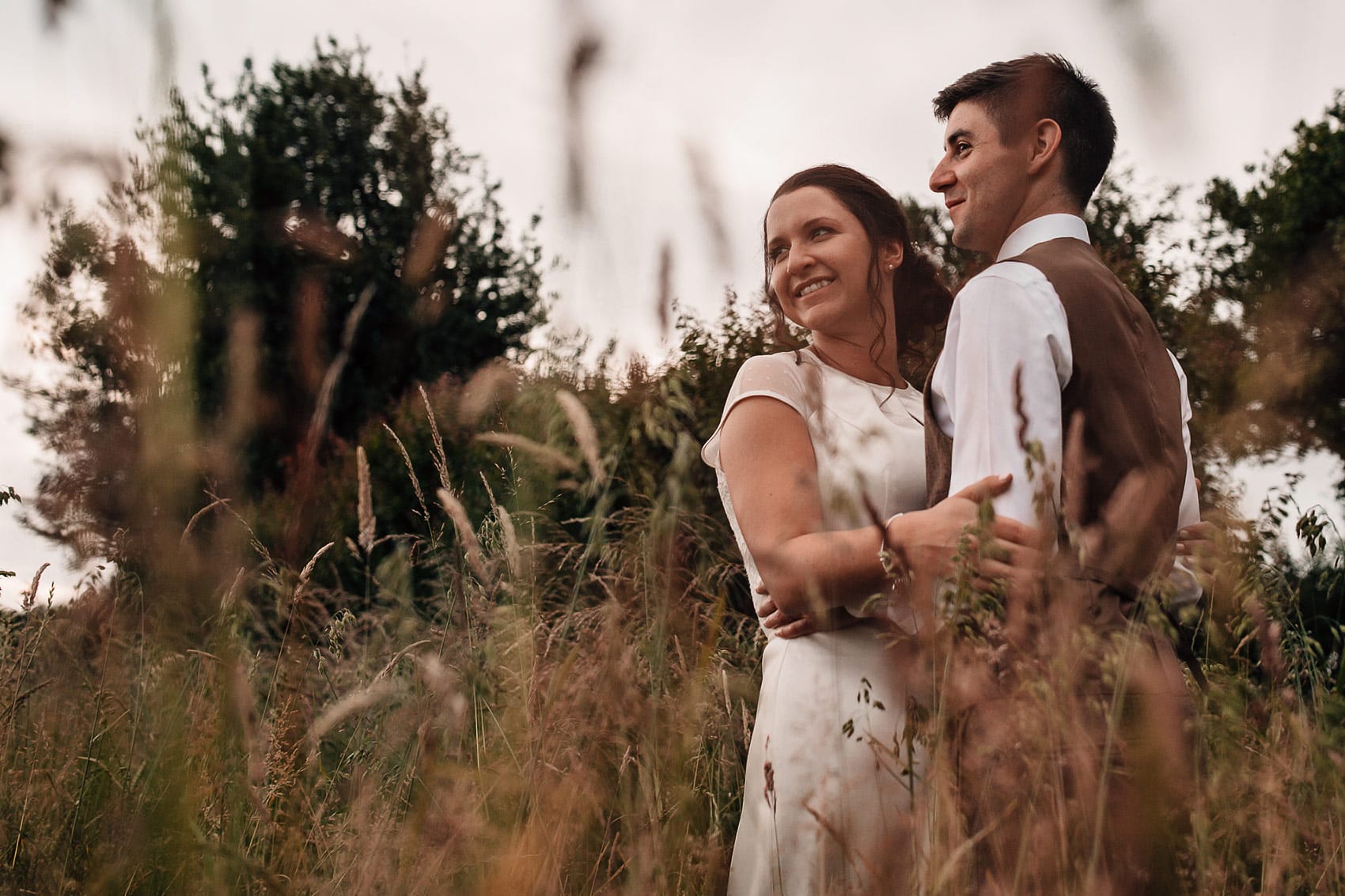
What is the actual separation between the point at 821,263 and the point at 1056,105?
648mm

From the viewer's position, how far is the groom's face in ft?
5.91

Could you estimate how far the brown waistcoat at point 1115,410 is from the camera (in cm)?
138

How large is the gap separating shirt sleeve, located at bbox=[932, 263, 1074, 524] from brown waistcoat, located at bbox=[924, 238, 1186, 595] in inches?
0.9

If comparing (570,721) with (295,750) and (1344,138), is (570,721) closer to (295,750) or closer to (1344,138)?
(295,750)

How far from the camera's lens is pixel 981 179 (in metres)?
1.81

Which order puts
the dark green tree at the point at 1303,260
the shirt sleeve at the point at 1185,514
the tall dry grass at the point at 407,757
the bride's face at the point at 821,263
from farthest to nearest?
the dark green tree at the point at 1303,260
the bride's face at the point at 821,263
the shirt sleeve at the point at 1185,514
the tall dry grass at the point at 407,757

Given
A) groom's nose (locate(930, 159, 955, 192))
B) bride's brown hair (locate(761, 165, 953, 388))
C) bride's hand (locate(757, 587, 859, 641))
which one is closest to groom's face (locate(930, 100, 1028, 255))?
groom's nose (locate(930, 159, 955, 192))

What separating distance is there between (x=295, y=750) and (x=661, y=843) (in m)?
0.67

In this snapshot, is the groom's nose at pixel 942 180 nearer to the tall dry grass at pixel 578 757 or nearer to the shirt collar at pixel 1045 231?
the shirt collar at pixel 1045 231

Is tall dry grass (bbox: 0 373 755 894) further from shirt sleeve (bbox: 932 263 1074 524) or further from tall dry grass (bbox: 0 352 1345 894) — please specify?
shirt sleeve (bbox: 932 263 1074 524)

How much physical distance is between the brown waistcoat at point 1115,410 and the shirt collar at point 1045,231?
71 millimetres

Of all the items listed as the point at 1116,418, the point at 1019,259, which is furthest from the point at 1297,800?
the point at 1019,259

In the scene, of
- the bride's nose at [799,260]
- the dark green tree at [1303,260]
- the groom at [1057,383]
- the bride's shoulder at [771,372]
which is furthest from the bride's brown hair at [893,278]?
the dark green tree at [1303,260]

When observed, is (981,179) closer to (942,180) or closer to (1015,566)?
(942,180)
